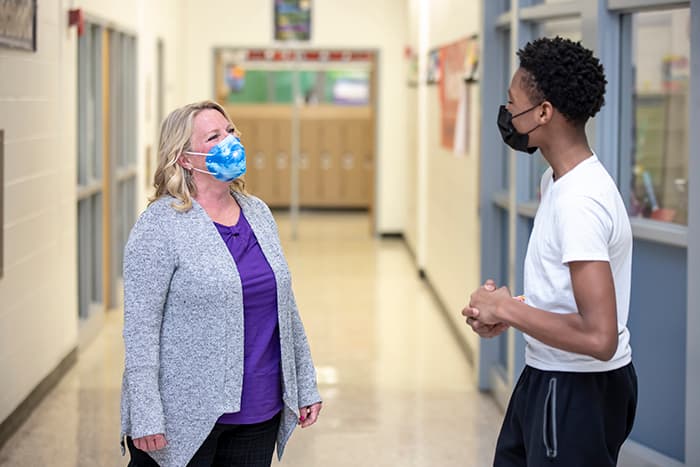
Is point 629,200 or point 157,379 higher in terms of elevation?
point 629,200

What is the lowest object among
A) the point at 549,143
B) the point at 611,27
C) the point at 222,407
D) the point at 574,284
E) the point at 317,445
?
the point at 317,445

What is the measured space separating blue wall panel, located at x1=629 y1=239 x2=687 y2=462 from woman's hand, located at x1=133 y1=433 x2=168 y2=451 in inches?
80.2

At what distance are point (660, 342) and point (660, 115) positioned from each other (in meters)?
3.49

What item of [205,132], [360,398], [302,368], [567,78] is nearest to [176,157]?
[205,132]

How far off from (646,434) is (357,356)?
2.88m

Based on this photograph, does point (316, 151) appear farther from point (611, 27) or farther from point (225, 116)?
point (225, 116)

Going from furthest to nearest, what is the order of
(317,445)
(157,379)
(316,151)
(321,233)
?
(316,151) → (321,233) → (317,445) → (157,379)

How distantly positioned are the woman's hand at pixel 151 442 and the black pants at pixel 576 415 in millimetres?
814

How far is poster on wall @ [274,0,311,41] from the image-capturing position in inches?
493

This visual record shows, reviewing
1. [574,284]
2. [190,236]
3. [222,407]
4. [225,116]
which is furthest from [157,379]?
[574,284]

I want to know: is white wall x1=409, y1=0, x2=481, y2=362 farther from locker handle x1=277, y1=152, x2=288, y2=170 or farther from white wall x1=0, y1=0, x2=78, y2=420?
locker handle x1=277, y1=152, x2=288, y2=170

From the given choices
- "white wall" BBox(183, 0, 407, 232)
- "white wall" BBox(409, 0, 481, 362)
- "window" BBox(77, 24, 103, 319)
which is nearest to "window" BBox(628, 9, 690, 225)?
"white wall" BBox(409, 0, 481, 362)

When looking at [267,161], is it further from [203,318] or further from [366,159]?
[203,318]

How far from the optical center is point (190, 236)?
2.54m
